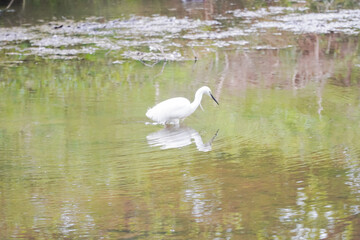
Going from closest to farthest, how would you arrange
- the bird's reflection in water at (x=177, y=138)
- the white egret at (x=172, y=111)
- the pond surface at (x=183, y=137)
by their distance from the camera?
the pond surface at (x=183, y=137) < the bird's reflection in water at (x=177, y=138) < the white egret at (x=172, y=111)

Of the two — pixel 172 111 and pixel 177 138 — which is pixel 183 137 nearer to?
pixel 177 138

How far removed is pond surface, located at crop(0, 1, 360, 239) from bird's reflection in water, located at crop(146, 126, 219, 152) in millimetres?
23

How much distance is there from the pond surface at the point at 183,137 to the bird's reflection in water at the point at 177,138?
0.08ft

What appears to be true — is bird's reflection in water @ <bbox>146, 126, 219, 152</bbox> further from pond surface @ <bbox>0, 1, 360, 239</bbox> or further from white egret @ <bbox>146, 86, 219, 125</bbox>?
white egret @ <bbox>146, 86, 219, 125</bbox>

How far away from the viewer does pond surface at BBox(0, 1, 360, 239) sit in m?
4.70

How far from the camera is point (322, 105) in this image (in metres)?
7.84

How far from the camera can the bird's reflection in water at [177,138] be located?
21.4 feet

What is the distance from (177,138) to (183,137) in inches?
2.6

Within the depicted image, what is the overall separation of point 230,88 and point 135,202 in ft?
13.5

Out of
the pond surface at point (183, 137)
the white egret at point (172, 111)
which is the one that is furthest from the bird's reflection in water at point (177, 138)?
the white egret at point (172, 111)

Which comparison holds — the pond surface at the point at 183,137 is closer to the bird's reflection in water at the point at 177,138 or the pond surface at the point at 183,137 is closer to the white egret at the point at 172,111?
the bird's reflection in water at the point at 177,138

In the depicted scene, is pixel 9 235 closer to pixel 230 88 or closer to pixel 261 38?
pixel 230 88

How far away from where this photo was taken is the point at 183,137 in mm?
6875

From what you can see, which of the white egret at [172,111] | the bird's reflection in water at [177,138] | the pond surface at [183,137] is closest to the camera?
the pond surface at [183,137]
